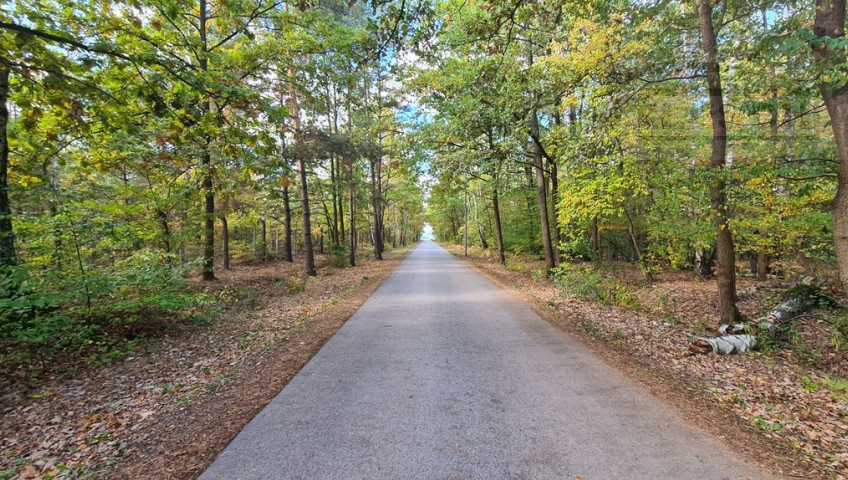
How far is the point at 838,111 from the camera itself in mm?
4328

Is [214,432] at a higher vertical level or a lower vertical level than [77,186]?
lower

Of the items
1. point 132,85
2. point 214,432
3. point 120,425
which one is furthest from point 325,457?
point 132,85

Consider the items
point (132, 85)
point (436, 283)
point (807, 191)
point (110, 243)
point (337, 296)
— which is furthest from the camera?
point (436, 283)

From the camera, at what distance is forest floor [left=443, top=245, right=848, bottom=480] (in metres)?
2.83

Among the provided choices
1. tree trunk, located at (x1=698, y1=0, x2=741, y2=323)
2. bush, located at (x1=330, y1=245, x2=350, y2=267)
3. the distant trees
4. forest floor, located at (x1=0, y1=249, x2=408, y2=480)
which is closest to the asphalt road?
forest floor, located at (x1=0, y1=249, x2=408, y2=480)

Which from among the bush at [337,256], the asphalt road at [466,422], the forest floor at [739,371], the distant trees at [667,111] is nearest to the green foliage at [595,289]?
the forest floor at [739,371]

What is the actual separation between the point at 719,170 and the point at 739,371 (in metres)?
2.80

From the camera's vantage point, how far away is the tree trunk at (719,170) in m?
5.45

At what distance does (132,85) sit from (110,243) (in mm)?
3110

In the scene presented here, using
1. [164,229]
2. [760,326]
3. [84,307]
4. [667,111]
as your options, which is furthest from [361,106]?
[667,111]

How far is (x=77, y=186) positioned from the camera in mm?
12117

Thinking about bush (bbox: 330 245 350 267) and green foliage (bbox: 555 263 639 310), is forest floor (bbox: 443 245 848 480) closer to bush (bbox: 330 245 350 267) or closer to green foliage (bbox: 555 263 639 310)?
green foliage (bbox: 555 263 639 310)

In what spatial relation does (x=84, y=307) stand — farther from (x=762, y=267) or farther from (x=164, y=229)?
(x=762, y=267)

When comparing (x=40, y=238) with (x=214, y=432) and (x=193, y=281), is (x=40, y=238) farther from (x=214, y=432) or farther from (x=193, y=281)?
(x=193, y=281)
